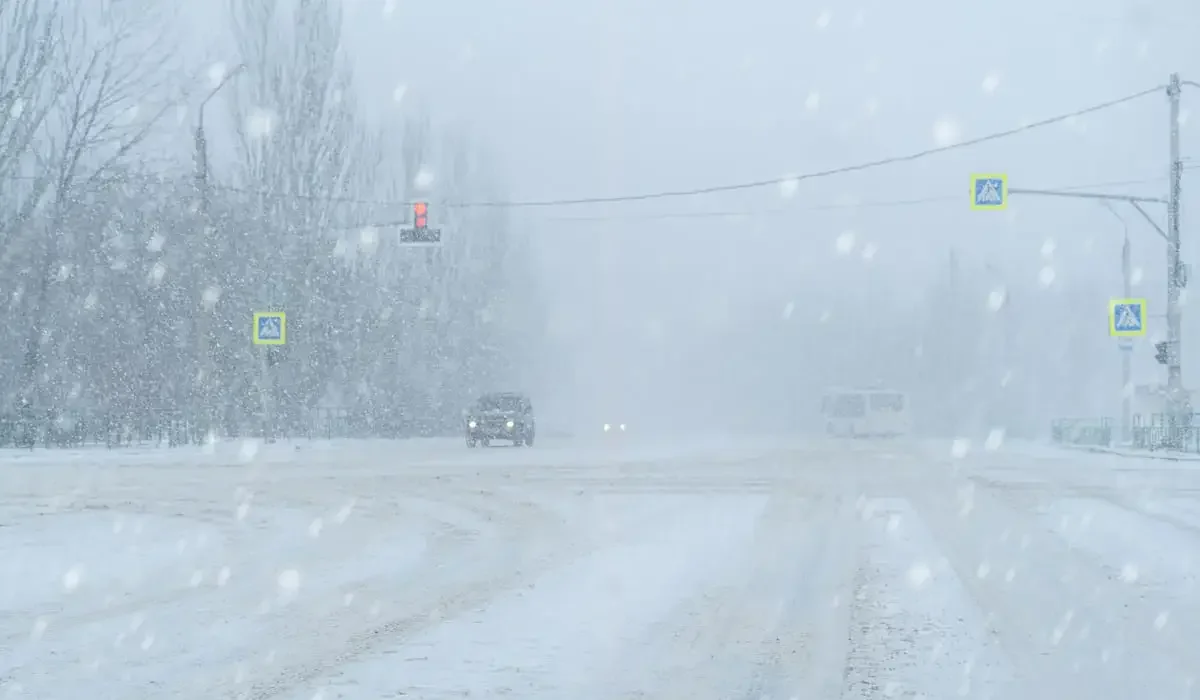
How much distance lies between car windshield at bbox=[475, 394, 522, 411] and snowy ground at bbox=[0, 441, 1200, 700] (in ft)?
74.9

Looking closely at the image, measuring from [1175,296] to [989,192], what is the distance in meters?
9.93

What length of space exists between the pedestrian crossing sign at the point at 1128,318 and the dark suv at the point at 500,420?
18.0m

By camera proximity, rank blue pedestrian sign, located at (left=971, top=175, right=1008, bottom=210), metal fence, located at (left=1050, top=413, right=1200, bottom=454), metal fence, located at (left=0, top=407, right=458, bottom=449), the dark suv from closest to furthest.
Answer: blue pedestrian sign, located at (left=971, top=175, right=1008, bottom=210)
metal fence, located at (left=0, top=407, right=458, bottom=449)
metal fence, located at (left=1050, top=413, right=1200, bottom=454)
the dark suv

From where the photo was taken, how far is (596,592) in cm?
1187

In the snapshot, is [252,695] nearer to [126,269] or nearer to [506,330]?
[126,269]

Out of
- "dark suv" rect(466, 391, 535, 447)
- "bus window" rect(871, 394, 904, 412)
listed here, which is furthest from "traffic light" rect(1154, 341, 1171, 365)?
"bus window" rect(871, 394, 904, 412)

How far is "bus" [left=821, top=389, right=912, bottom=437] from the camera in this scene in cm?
7038

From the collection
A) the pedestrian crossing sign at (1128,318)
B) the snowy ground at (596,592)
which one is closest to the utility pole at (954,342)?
the pedestrian crossing sign at (1128,318)

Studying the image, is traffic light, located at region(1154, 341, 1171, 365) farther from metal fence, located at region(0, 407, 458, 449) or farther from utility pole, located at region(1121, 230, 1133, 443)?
metal fence, located at region(0, 407, 458, 449)

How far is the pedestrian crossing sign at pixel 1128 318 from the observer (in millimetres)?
41531

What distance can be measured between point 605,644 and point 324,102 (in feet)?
148

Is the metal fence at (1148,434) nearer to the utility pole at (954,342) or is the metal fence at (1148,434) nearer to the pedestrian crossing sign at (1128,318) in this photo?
the pedestrian crossing sign at (1128,318)

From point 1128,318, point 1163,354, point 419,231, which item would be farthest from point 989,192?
point 419,231

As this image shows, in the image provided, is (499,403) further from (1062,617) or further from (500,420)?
(1062,617)
